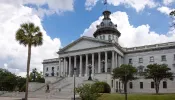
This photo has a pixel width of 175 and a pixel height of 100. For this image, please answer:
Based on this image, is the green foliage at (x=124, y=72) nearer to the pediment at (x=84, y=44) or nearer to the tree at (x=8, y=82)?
the pediment at (x=84, y=44)

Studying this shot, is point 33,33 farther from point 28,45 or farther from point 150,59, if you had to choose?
point 150,59

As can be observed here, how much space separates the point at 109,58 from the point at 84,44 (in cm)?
869

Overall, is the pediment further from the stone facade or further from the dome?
the dome

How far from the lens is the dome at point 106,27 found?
82.8 meters

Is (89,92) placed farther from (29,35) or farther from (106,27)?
(106,27)

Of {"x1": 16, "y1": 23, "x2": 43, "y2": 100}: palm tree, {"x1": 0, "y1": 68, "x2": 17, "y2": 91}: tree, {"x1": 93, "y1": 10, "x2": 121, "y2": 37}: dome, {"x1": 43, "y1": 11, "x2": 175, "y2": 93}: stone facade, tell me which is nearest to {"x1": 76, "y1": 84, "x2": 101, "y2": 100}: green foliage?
{"x1": 16, "y1": 23, "x2": 43, "y2": 100}: palm tree

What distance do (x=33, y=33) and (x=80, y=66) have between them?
2992 centimetres

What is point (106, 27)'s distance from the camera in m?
82.9

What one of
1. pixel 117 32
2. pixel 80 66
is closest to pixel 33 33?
pixel 80 66

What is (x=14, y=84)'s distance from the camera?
78.8 metres

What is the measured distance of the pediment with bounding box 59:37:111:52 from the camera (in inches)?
2743

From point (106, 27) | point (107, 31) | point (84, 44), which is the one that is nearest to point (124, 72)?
point (84, 44)

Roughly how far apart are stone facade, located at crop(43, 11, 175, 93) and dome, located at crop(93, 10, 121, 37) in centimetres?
252

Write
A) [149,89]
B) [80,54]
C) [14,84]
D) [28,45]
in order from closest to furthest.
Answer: [28,45] < [149,89] < [80,54] < [14,84]
